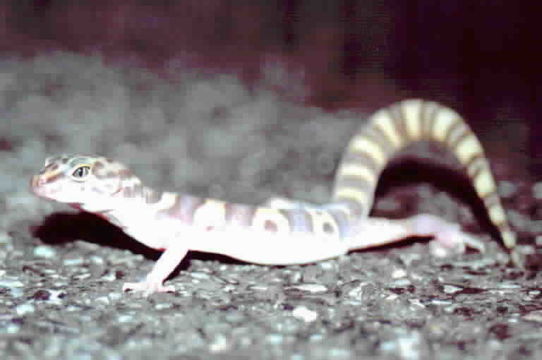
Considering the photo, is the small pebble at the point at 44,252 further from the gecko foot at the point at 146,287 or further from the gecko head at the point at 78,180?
the gecko foot at the point at 146,287

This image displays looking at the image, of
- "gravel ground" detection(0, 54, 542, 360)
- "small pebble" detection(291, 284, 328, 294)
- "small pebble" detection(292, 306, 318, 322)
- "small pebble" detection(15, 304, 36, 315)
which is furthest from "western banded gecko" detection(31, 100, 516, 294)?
"small pebble" detection(292, 306, 318, 322)

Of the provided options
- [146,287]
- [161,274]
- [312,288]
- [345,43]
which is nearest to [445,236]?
[312,288]

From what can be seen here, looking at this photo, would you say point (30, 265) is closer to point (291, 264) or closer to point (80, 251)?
point (80, 251)

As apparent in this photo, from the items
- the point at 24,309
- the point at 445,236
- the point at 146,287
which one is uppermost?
the point at 445,236

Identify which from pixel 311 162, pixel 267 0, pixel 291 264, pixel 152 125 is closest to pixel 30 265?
pixel 291 264

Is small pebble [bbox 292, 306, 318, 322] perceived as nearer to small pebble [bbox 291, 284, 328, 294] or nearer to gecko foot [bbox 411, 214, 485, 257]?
small pebble [bbox 291, 284, 328, 294]

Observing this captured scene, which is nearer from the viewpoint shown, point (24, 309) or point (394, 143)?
point (24, 309)

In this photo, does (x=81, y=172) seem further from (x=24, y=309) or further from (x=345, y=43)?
(x=345, y=43)

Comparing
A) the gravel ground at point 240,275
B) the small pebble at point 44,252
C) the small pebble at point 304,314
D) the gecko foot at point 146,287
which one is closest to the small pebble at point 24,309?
the gravel ground at point 240,275
